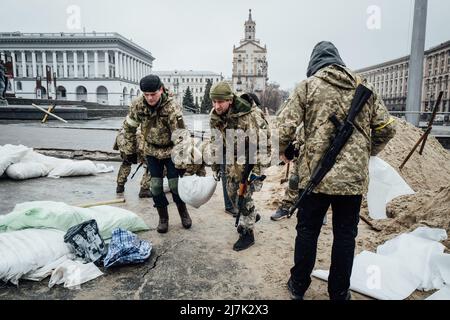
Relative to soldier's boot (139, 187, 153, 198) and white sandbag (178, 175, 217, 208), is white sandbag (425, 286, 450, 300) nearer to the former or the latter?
white sandbag (178, 175, 217, 208)

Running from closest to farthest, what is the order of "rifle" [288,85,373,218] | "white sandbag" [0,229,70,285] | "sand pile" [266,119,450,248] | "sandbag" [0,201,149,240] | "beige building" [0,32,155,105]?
1. "rifle" [288,85,373,218]
2. "white sandbag" [0,229,70,285]
3. "sandbag" [0,201,149,240]
4. "sand pile" [266,119,450,248]
5. "beige building" [0,32,155,105]

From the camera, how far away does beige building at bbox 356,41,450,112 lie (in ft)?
204

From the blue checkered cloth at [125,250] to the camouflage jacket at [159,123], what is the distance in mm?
1011

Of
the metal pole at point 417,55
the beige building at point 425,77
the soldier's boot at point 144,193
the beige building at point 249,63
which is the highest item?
the beige building at point 249,63

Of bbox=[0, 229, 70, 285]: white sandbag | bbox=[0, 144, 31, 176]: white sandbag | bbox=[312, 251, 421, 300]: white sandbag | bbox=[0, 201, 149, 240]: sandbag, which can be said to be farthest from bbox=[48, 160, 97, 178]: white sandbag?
bbox=[312, 251, 421, 300]: white sandbag

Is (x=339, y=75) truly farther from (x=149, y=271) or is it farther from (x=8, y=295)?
(x=8, y=295)

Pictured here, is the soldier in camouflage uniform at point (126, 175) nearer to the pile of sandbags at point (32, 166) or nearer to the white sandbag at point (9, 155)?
the pile of sandbags at point (32, 166)

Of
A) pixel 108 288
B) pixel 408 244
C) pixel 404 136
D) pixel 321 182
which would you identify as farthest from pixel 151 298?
pixel 404 136

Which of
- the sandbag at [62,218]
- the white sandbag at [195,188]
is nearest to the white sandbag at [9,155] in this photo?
the sandbag at [62,218]

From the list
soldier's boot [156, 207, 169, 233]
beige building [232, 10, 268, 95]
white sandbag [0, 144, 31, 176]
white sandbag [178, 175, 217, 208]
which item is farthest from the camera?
beige building [232, 10, 268, 95]

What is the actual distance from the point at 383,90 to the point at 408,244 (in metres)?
92.7

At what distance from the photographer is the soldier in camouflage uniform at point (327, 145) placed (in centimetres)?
226

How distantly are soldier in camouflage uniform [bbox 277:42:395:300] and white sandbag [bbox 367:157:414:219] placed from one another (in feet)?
2.69

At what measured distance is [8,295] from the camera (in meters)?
2.46
